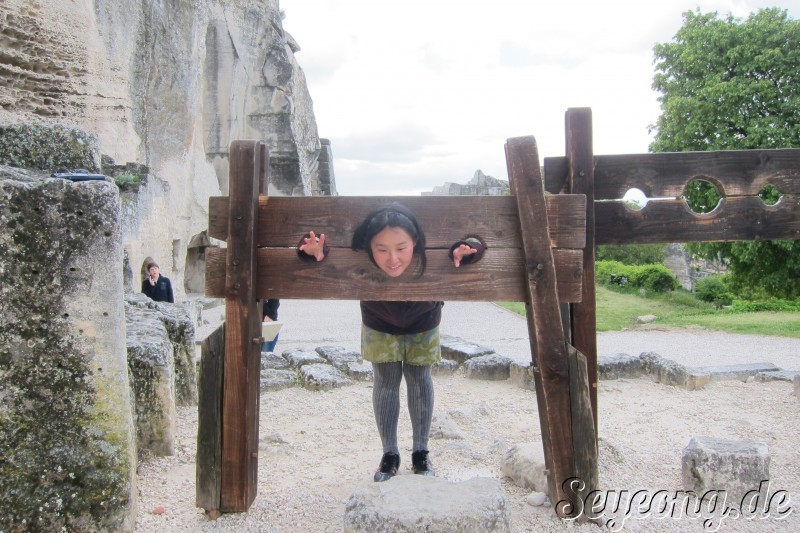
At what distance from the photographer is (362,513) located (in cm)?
275

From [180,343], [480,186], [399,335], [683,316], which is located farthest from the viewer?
[480,186]

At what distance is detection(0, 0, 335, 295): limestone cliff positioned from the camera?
344 inches

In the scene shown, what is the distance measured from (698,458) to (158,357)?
3.13m

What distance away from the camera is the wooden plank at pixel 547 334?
3.17m

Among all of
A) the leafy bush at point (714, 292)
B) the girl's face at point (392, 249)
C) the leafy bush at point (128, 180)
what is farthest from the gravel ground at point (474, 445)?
the leafy bush at point (714, 292)

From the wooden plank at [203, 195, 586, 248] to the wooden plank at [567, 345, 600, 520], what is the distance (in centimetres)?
58

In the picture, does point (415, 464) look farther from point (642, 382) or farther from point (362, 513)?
point (642, 382)

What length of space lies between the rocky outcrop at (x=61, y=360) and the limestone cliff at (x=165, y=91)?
2.14m

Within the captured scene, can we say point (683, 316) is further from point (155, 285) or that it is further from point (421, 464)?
point (421, 464)

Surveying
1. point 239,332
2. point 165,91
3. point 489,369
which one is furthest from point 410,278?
point 165,91

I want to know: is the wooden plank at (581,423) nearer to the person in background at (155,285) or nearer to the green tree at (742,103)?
the person in background at (155,285)

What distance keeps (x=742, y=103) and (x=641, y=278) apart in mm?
7545

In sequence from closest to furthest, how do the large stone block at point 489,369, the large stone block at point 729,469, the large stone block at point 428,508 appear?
the large stone block at point 428,508 < the large stone block at point 729,469 < the large stone block at point 489,369

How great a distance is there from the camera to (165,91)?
44.7 ft
